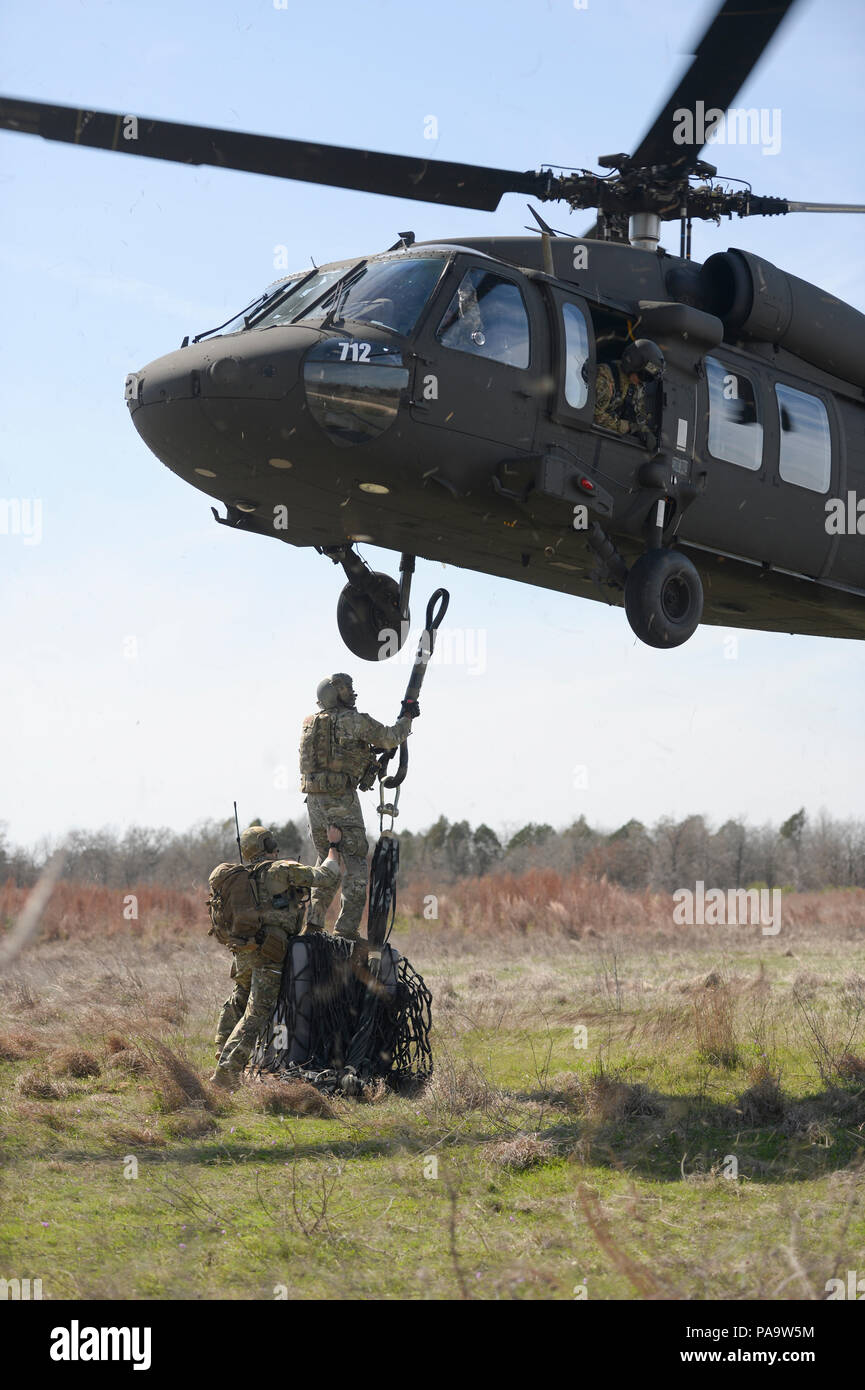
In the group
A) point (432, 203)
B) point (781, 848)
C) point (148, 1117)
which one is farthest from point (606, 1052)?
point (781, 848)

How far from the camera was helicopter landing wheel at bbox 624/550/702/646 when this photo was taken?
881 centimetres

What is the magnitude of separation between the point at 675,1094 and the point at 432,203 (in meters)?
6.10

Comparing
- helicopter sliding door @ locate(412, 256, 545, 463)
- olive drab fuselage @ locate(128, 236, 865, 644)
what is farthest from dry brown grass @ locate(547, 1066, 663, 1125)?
helicopter sliding door @ locate(412, 256, 545, 463)

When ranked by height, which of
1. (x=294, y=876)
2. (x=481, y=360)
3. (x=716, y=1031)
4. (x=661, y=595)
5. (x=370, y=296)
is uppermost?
(x=370, y=296)

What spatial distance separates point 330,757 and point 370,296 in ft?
10.2

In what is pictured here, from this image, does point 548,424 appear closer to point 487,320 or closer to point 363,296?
point 487,320

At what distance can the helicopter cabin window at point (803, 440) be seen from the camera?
10.1 meters

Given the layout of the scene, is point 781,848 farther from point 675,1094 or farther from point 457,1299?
point 457,1299

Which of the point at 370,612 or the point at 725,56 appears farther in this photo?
the point at 370,612

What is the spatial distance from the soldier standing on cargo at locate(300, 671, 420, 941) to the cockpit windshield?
98.9 inches

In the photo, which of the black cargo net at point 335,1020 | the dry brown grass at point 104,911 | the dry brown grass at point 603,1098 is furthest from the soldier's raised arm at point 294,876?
the dry brown grass at point 104,911

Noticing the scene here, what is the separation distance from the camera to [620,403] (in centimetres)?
923

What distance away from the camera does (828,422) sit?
10.4 meters

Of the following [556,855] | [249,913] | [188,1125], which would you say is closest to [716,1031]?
[249,913]
